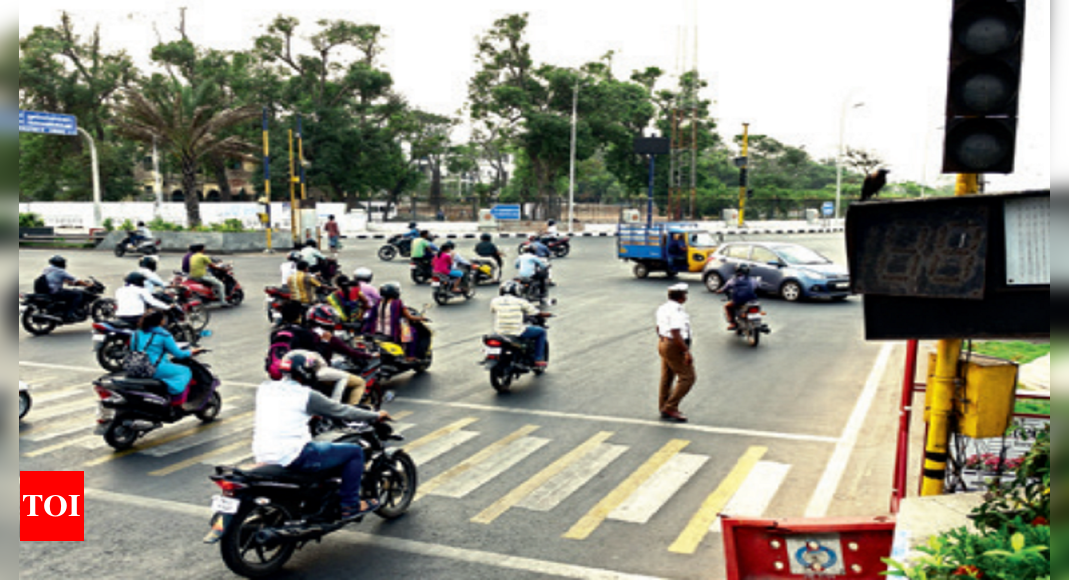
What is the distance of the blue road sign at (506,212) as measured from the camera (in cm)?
5522

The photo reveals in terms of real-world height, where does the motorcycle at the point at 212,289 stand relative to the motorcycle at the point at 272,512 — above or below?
above

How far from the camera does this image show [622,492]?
300 inches

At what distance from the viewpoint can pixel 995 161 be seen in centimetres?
439

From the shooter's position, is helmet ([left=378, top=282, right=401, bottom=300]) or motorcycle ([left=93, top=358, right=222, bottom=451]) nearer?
motorcycle ([left=93, top=358, right=222, bottom=451])

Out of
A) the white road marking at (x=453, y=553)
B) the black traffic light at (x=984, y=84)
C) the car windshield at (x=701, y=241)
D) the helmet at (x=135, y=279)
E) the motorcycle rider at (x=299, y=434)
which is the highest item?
the black traffic light at (x=984, y=84)

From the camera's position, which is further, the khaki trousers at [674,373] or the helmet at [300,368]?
the khaki trousers at [674,373]

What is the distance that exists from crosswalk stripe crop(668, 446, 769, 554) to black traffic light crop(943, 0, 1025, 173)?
3.54m

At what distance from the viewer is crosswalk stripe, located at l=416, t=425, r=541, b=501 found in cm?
777

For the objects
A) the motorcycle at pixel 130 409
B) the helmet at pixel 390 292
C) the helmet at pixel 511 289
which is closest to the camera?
the motorcycle at pixel 130 409

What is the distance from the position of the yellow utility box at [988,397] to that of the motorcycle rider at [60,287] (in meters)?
15.9

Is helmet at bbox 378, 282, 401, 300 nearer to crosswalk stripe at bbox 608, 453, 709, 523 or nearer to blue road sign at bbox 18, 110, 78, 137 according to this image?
crosswalk stripe at bbox 608, 453, 709, 523

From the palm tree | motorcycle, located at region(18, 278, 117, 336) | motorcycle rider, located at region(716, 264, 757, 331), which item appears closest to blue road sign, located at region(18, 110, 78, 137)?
the palm tree

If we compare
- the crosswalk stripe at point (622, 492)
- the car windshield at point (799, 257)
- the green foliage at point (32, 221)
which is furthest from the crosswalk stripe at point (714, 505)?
the green foliage at point (32, 221)

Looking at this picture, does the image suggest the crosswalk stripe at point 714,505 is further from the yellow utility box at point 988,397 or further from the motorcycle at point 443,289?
the motorcycle at point 443,289
